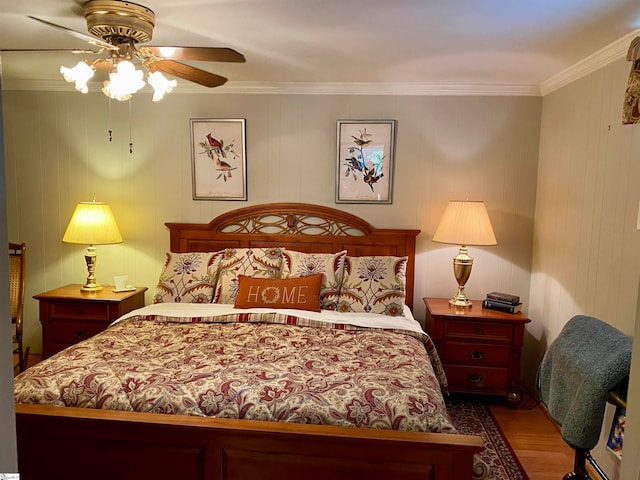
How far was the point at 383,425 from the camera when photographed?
70.9 inches

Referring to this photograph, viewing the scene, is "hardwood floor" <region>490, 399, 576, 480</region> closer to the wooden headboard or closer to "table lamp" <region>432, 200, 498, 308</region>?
"table lamp" <region>432, 200, 498, 308</region>

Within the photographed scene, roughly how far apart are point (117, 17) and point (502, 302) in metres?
2.92

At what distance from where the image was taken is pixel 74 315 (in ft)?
11.3

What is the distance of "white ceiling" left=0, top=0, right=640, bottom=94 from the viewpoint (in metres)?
2.06

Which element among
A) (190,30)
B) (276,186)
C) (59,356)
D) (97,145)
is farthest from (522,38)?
(97,145)

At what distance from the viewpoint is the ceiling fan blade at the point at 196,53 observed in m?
2.03

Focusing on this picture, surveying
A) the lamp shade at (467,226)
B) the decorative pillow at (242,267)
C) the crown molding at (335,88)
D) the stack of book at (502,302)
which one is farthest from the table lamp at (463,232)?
the decorative pillow at (242,267)

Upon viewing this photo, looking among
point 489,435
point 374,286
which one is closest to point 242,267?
point 374,286

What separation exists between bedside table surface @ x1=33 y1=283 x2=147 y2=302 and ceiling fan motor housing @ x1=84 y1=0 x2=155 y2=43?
1983 mm

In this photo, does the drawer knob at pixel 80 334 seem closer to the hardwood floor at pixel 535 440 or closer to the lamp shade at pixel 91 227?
the lamp shade at pixel 91 227

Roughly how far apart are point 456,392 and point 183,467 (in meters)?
2.13

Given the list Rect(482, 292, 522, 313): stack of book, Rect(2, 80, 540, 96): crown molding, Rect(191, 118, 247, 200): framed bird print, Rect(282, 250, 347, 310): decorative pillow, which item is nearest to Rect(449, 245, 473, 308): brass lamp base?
Rect(482, 292, 522, 313): stack of book

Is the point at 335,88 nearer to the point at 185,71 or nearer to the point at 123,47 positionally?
the point at 185,71

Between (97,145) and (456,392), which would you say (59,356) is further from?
(456,392)
